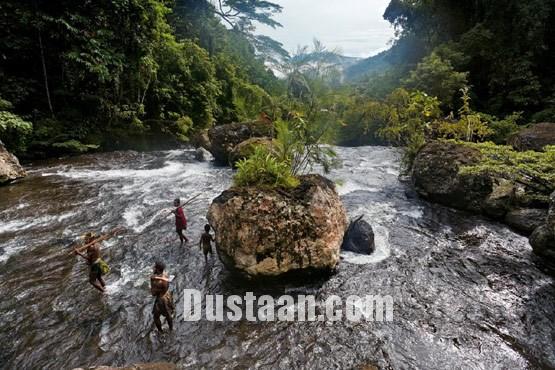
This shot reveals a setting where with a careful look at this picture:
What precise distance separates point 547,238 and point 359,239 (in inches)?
161

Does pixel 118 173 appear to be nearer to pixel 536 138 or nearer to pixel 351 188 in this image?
pixel 351 188

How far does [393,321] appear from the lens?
5.41 metres

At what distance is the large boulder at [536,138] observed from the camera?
37.1 ft

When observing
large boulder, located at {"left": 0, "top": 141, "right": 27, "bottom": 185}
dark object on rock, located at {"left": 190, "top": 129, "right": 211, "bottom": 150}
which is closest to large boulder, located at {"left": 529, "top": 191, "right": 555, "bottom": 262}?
dark object on rock, located at {"left": 190, "top": 129, "right": 211, "bottom": 150}

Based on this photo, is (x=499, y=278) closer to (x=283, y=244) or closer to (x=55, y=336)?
(x=283, y=244)

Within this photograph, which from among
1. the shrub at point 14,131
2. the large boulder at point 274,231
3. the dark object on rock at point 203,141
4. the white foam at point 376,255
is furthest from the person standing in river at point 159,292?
the dark object on rock at point 203,141

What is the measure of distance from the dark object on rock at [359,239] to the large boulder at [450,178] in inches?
157

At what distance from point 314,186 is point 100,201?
7.83 m

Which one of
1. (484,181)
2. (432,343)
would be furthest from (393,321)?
(484,181)

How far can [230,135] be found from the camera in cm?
1686

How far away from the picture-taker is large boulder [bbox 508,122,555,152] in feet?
37.1

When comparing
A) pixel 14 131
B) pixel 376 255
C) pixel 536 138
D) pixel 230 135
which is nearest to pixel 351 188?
pixel 376 255

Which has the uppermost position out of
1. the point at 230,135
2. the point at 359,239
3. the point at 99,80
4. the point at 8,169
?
the point at 99,80

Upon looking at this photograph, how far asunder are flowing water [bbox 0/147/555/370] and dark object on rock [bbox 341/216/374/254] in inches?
9.9
